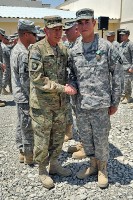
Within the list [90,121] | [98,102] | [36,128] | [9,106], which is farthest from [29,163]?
[9,106]

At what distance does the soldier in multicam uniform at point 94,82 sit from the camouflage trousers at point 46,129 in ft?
0.85

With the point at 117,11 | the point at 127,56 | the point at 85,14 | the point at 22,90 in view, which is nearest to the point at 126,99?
the point at 127,56

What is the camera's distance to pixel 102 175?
12.8ft

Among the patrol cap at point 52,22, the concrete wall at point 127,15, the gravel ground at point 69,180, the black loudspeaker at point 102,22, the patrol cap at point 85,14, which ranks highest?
the concrete wall at point 127,15

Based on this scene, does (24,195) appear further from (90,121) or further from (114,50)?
(114,50)

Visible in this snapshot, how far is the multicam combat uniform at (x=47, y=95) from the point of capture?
350 cm

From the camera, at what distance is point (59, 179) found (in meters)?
4.12

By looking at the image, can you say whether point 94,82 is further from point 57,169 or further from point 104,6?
point 104,6

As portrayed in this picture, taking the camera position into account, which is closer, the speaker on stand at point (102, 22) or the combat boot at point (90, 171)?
the combat boot at point (90, 171)

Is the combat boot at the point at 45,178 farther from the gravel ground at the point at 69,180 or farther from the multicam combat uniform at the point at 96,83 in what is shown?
the multicam combat uniform at the point at 96,83

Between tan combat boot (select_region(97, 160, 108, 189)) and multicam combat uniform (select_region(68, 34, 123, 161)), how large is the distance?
119mm

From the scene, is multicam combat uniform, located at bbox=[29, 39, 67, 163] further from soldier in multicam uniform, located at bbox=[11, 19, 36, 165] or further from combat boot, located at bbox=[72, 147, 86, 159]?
combat boot, located at bbox=[72, 147, 86, 159]

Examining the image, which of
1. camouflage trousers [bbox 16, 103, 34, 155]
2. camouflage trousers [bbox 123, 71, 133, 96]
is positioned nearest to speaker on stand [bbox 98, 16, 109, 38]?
camouflage trousers [bbox 123, 71, 133, 96]

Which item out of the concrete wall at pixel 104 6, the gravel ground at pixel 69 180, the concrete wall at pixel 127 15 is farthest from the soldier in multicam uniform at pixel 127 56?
the concrete wall at pixel 104 6
